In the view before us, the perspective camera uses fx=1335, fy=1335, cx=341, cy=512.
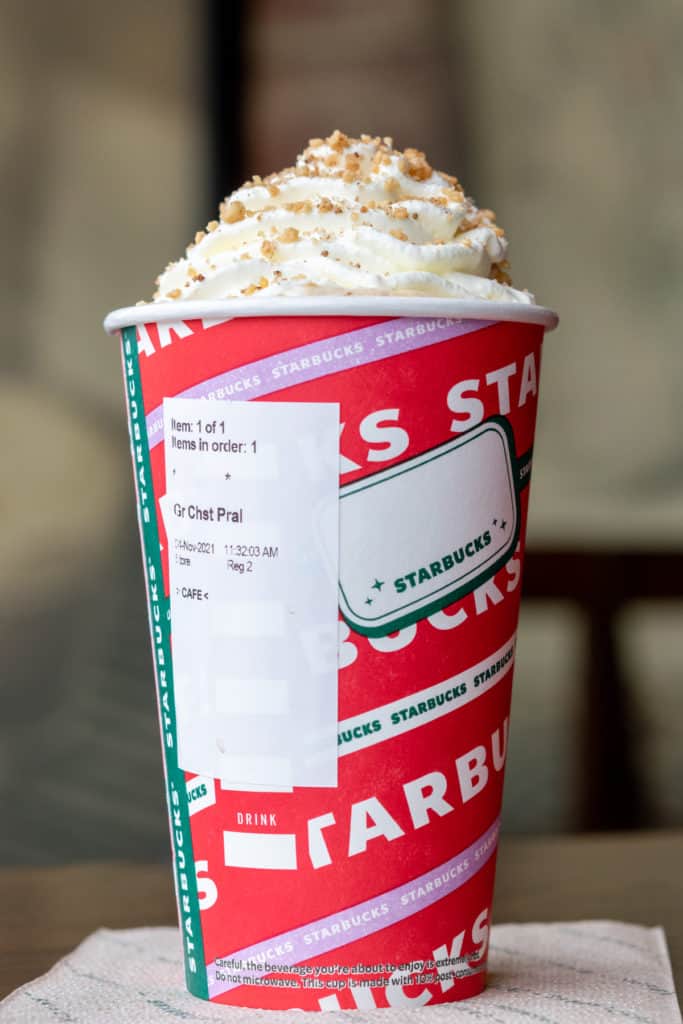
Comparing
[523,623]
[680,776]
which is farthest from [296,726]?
[680,776]

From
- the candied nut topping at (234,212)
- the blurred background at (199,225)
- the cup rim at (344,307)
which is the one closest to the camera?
the cup rim at (344,307)

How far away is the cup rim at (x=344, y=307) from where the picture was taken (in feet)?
2.50

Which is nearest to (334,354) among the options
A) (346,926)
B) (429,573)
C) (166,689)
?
(429,573)

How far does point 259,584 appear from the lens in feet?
2.58

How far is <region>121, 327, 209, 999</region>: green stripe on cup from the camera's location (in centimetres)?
84

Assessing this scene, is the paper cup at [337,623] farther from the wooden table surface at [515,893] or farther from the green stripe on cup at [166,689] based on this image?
the wooden table surface at [515,893]

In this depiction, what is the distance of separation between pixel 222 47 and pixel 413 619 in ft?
6.07

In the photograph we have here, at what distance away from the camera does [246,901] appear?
0.82m

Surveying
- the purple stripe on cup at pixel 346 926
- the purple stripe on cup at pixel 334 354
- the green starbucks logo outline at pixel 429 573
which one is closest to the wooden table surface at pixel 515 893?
the purple stripe on cup at pixel 346 926

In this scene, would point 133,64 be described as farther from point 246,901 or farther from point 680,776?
point 246,901

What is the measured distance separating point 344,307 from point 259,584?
17 cm

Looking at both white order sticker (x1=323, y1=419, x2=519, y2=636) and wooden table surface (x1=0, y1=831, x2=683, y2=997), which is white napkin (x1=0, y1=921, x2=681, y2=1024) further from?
white order sticker (x1=323, y1=419, x2=519, y2=636)

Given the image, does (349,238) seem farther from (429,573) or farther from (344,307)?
(429,573)

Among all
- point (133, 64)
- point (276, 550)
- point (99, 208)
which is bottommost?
point (276, 550)
